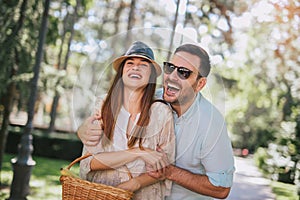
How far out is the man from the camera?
1.68 meters

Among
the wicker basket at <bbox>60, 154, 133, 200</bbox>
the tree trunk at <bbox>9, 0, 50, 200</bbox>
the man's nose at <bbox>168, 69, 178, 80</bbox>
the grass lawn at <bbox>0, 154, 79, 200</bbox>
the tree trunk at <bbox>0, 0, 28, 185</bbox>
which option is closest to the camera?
the wicker basket at <bbox>60, 154, 133, 200</bbox>

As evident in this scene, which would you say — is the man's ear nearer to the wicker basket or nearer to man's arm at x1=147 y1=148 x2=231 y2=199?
man's arm at x1=147 y1=148 x2=231 y2=199

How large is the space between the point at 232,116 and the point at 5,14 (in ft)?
70.7

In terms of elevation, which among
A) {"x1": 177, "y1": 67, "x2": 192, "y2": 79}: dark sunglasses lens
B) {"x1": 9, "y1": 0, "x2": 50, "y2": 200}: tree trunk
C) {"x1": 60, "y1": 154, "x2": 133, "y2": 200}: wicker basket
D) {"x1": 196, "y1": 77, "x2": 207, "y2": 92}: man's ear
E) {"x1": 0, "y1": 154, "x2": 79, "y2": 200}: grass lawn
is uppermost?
{"x1": 177, "y1": 67, "x2": 192, "y2": 79}: dark sunglasses lens

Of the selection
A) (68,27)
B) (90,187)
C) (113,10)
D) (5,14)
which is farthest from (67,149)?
(90,187)

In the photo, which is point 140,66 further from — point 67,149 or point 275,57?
point 275,57

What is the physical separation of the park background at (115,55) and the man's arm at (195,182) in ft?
0.89

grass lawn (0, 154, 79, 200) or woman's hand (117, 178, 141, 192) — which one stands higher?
woman's hand (117, 178, 141, 192)

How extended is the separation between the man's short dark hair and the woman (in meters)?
0.13

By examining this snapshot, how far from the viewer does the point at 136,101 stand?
1629 mm

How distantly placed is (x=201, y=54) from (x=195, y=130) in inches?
11.0

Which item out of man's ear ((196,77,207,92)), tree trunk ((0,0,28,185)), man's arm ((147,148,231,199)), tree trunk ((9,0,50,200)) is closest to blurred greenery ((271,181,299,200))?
tree trunk ((9,0,50,200))

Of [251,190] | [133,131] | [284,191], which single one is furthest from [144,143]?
[284,191]

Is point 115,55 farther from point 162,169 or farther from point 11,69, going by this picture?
point 11,69
